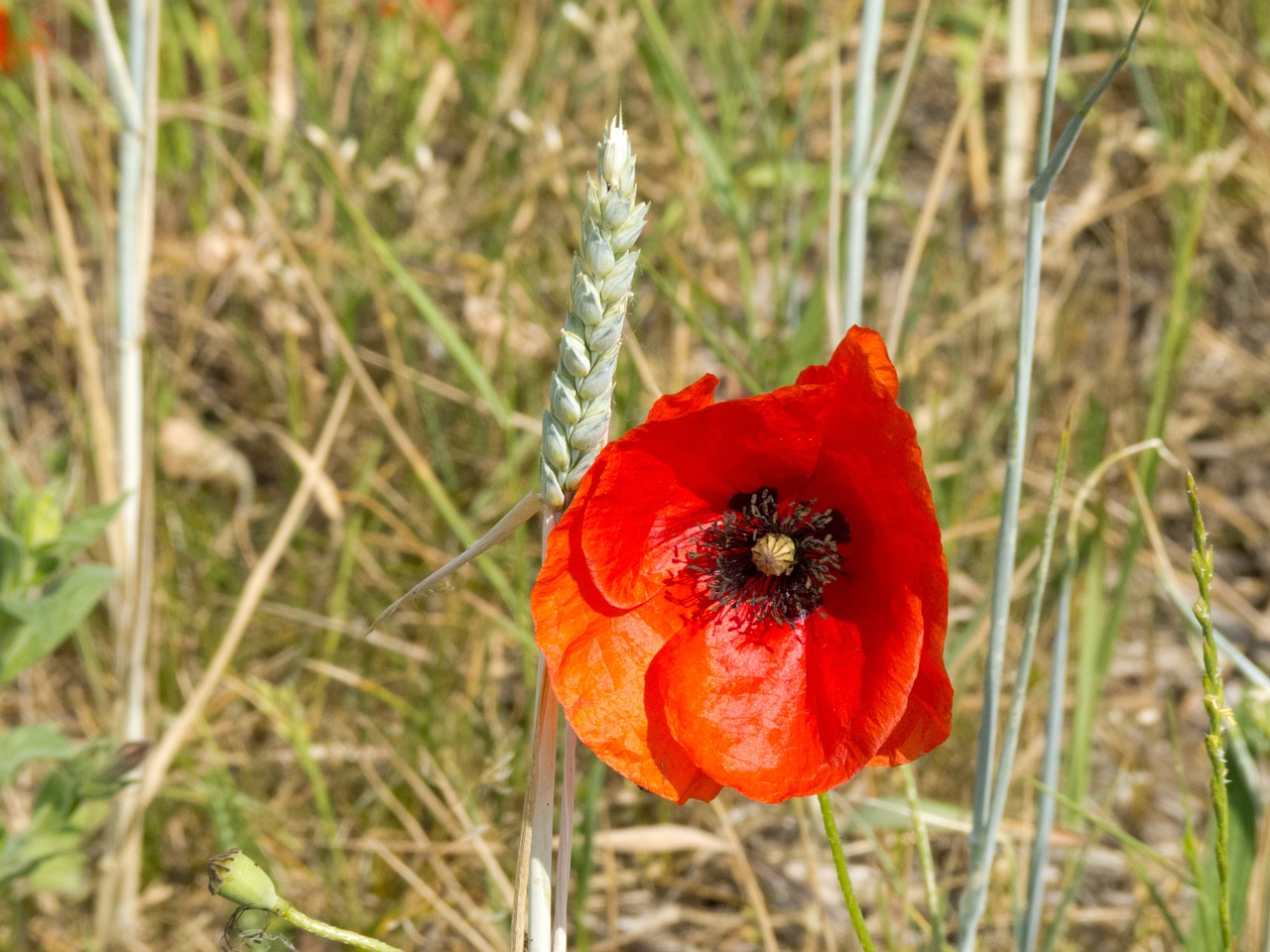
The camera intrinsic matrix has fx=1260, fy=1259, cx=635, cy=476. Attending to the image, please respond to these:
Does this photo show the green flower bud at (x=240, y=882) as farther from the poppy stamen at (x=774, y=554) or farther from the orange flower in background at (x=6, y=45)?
the orange flower in background at (x=6, y=45)

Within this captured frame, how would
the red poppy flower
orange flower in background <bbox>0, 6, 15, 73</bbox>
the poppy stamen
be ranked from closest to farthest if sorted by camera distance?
the red poppy flower, the poppy stamen, orange flower in background <bbox>0, 6, 15, 73</bbox>

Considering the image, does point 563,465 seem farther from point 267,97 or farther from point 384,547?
point 267,97

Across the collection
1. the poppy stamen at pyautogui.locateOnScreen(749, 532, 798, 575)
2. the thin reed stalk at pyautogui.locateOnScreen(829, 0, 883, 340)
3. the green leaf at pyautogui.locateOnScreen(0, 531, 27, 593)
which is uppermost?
the thin reed stalk at pyautogui.locateOnScreen(829, 0, 883, 340)

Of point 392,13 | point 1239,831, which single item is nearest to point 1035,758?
point 1239,831

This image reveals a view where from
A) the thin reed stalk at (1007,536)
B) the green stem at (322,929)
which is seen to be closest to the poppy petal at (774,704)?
the thin reed stalk at (1007,536)

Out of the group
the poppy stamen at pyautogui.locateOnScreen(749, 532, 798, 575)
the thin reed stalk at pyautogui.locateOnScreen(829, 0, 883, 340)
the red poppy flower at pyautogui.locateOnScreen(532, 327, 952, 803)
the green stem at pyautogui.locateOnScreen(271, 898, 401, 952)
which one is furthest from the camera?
the thin reed stalk at pyautogui.locateOnScreen(829, 0, 883, 340)

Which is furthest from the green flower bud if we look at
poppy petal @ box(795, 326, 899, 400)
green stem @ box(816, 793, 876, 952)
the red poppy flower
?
poppy petal @ box(795, 326, 899, 400)

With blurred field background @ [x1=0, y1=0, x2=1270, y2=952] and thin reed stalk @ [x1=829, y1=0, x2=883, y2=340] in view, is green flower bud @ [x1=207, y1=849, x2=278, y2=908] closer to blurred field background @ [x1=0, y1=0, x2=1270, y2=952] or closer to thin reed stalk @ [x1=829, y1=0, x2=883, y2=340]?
blurred field background @ [x1=0, y1=0, x2=1270, y2=952]
